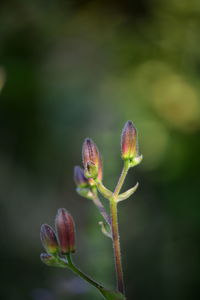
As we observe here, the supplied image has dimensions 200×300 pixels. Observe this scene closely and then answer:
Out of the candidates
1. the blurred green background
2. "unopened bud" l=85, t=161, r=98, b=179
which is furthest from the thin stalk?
the blurred green background

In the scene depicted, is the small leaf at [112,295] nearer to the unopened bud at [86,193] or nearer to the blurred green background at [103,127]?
the unopened bud at [86,193]

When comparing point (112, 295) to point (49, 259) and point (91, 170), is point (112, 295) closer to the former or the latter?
point (49, 259)

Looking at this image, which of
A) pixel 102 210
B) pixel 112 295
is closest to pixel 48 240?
pixel 102 210

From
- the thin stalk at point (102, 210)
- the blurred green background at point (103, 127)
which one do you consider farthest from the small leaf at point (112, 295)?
the blurred green background at point (103, 127)

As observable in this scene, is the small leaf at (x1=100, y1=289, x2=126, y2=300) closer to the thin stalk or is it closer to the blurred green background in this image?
the thin stalk

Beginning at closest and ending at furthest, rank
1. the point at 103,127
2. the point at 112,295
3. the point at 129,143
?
the point at 112,295 → the point at 129,143 → the point at 103,127

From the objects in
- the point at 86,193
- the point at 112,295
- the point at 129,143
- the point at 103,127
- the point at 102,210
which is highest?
the point at 103,127
